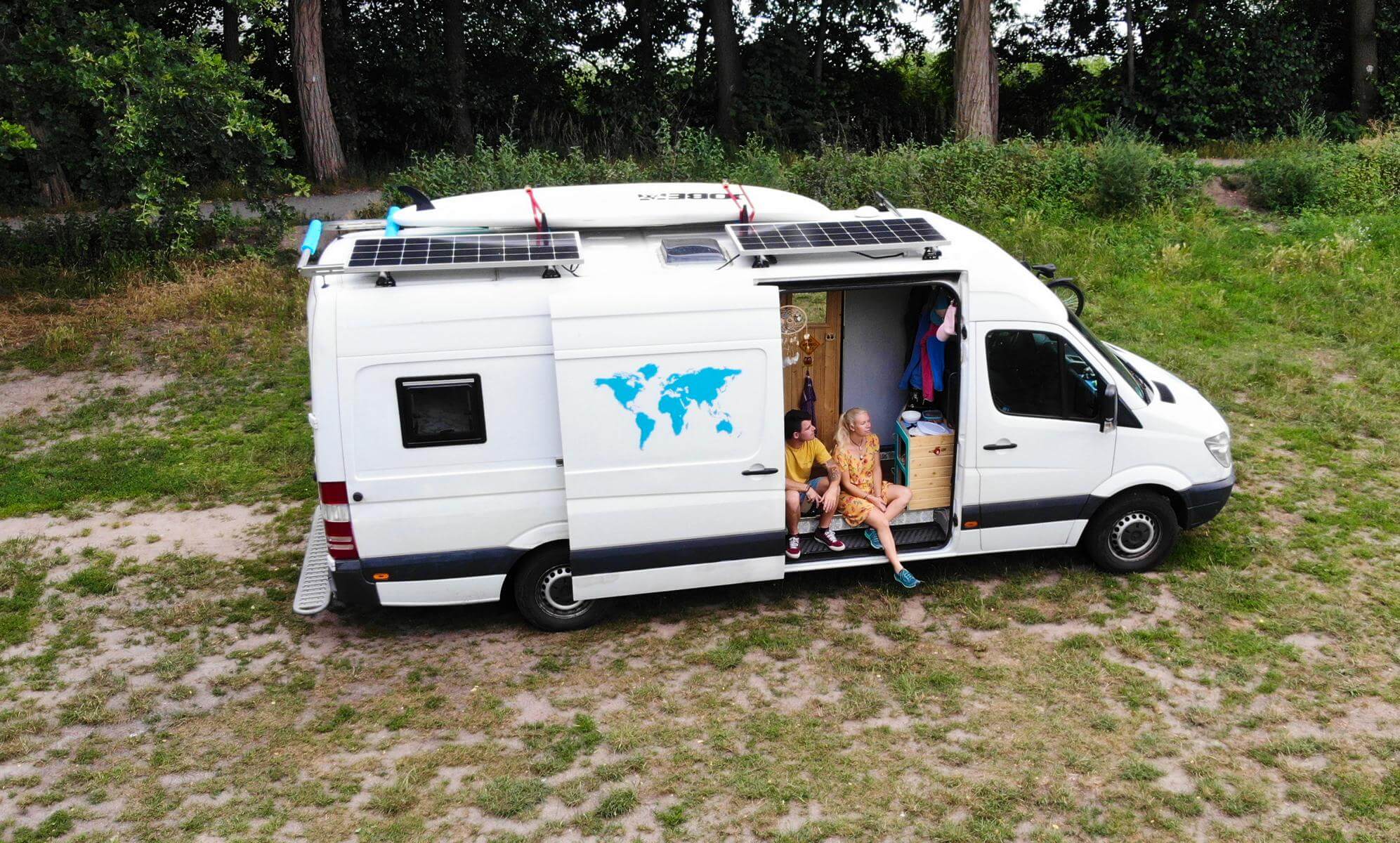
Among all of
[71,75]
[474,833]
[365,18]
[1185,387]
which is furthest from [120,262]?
[1185,387]

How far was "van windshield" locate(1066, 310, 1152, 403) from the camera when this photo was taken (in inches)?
297

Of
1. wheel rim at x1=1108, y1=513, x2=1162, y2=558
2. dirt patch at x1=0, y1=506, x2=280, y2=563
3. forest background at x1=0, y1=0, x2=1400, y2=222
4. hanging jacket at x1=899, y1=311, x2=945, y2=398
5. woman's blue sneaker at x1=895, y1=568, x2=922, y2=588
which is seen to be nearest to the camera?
woman's blue sneaker at x1=895, y1=568, x2=922, y2=588

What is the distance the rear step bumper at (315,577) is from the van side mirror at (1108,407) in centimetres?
518

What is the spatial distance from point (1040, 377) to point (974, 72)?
1302 cm

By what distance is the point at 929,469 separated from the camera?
7.68 m

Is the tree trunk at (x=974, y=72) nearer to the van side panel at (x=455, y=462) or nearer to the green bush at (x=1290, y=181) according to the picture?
the green bush at (x=1290, y=181)

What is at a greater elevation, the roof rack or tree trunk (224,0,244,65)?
tree trunk (224,0,244,65)

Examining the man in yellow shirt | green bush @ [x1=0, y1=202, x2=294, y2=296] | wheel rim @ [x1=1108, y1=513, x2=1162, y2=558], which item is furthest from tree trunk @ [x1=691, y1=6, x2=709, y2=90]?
wheel rim @ [x1=1108, y1=513, x2=1162, y2=558]

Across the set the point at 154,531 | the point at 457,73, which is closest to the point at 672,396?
the point at 154,531

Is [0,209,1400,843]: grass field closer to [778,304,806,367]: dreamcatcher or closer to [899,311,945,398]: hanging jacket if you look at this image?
[899,311,945,398]: hanging jacket

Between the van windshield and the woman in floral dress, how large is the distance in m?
1.61

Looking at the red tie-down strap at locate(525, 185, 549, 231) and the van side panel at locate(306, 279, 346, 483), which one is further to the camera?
the red tie-down strap at locate(525, 185, 549, 231)

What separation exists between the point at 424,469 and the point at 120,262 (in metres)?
11.0

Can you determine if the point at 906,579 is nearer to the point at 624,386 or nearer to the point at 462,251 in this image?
the point at 624,386
